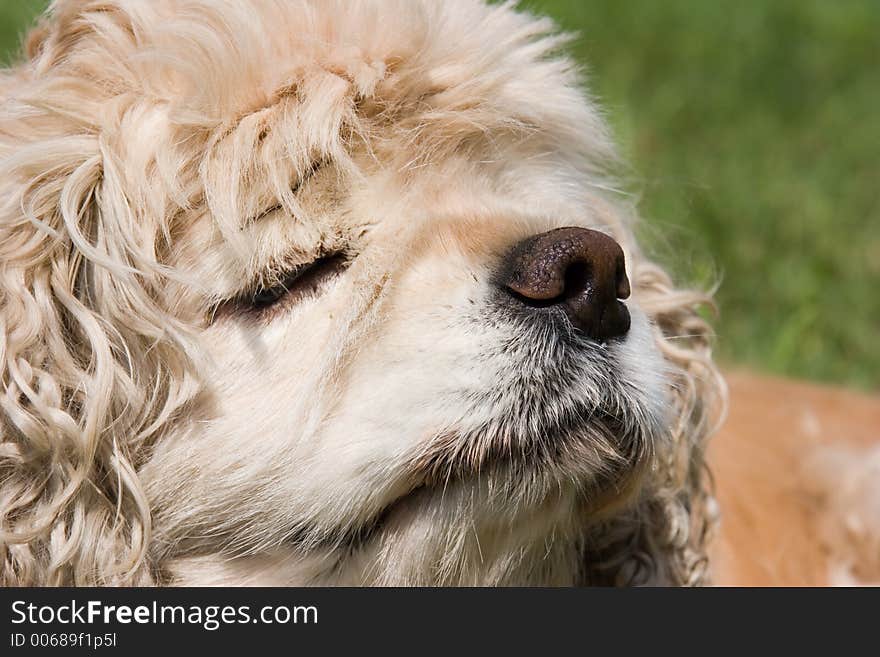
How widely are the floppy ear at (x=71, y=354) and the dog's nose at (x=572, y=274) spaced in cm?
72

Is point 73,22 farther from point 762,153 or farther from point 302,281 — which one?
point 762,153

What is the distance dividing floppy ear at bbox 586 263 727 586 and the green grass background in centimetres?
39

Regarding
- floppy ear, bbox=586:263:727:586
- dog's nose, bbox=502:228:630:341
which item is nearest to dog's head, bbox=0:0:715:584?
dog's nose, bbox=502:228:630:341

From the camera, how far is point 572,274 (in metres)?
2.38

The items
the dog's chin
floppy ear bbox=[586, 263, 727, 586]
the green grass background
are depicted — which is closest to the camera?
the dog's chin

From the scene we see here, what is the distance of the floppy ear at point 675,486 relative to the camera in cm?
307

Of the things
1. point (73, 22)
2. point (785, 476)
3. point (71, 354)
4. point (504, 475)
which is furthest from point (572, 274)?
point (785, 476)

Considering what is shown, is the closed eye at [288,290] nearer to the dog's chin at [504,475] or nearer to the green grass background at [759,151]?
the dog's chin at [504,475]

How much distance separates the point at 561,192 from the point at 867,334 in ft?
10.5

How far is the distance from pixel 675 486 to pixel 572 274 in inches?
38.0

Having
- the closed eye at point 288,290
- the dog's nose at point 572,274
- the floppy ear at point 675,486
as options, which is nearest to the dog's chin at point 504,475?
the dog's nose at point 572,274

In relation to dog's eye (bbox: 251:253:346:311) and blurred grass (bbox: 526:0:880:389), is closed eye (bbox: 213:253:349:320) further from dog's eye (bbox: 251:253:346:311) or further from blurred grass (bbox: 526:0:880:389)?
blurred grass (bbox: 526:0:880:389)

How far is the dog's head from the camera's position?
2369 millimetres
